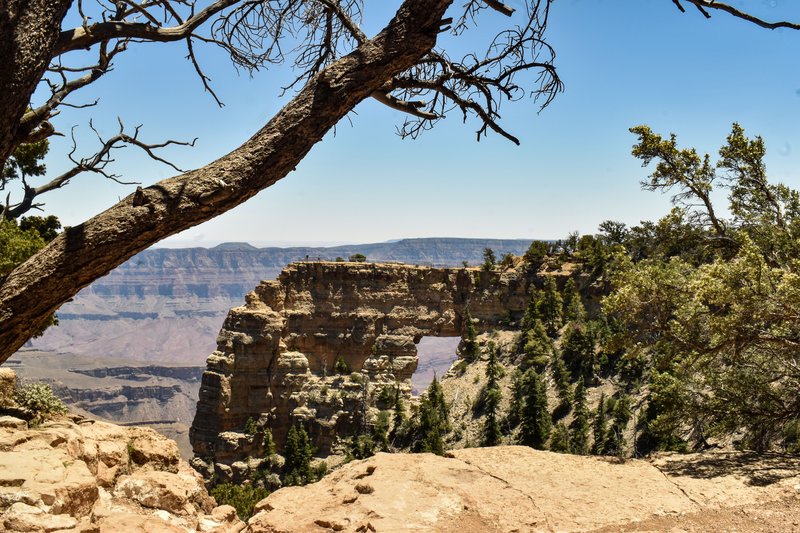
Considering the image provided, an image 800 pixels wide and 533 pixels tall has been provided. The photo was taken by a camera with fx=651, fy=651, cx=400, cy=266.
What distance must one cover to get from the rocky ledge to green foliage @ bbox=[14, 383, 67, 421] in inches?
12.1

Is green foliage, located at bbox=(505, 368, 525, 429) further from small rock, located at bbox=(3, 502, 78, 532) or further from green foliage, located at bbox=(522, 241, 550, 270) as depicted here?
small rock, located at bbox=(3, 502, 78, 532)

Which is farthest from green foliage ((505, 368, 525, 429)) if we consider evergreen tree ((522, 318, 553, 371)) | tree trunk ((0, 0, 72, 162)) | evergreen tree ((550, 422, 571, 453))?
tree trunk ((0, 0, 72, 162))

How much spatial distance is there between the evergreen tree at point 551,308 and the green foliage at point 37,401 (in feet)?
158

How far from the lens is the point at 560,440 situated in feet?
123

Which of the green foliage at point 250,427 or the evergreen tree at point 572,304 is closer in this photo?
the evergreen tree at point 572,304

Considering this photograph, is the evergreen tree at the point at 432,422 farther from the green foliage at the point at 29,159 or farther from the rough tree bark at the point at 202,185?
the rough tree bark at the point at 202,185

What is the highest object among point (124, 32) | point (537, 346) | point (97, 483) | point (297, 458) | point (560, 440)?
point (124, 32)

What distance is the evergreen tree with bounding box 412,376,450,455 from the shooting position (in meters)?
43.4

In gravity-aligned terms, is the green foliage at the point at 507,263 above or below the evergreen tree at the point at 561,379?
above

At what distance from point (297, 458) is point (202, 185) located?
4938 centimetres

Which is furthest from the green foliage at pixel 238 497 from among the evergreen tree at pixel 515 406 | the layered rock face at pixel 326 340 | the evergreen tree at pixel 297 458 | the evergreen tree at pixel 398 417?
the layered rock face at pixel 326 340

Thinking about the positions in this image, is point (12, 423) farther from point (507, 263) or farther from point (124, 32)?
point (507, 263)

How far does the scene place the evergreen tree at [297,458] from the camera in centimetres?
4909

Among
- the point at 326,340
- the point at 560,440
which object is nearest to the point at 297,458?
the point at 326,340
